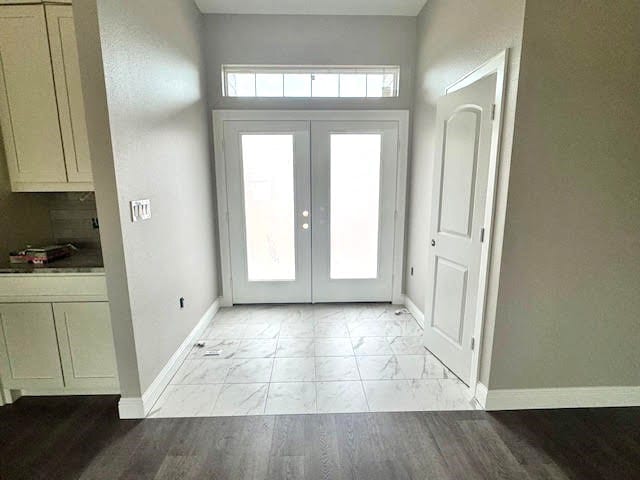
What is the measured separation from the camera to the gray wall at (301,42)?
3.05 metres

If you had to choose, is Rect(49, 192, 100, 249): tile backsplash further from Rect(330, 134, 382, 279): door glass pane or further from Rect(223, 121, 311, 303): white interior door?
Rect(330, 134, 382, 279): door glass pane

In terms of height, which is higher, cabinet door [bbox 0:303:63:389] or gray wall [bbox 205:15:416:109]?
gray wall [bbox 205:15:416:109]

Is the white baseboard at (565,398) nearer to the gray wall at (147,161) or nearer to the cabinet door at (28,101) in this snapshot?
the gray wall at (147,161)

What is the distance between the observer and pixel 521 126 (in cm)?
166

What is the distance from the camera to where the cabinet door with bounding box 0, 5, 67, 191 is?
179cm

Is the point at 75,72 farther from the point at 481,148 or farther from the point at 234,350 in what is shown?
the point at 481,148

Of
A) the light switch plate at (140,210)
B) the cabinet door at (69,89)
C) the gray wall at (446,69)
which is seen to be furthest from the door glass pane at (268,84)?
the light switch plate at (140,210)

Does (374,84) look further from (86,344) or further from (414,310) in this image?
(86,344)

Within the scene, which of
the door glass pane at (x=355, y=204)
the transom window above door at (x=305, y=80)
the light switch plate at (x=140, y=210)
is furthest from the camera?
the door glass pane at (x=355, y=204)

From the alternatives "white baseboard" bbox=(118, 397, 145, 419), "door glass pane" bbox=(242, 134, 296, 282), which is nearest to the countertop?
"white baseboard" bbox=(118, 397, 145, 419)

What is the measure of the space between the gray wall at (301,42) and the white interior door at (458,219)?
4.13 ft

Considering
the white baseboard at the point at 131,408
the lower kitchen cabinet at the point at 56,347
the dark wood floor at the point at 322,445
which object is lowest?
the dark wood floor at the point at 322,445

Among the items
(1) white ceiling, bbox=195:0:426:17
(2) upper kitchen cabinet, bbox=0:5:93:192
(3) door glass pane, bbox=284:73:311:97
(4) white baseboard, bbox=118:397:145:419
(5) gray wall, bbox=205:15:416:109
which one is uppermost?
(1) white ceiling, bbox=195:0:426:17

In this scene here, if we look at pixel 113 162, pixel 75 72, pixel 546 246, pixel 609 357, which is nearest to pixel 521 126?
pixel 546 246
